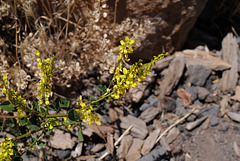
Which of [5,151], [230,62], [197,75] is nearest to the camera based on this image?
[5,151]

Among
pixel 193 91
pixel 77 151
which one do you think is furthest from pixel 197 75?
pixel 77 151

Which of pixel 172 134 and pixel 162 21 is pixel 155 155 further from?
pixel 162 21

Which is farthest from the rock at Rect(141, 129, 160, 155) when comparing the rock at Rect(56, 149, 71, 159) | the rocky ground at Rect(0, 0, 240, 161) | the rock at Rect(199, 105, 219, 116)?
the rock at Rect(56, 149, 71, 159)

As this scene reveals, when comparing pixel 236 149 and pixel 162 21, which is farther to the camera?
A: pixel 162 21

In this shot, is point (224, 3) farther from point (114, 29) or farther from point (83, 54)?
point (83, 54)

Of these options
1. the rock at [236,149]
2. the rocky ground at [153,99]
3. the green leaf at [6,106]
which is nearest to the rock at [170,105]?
the rocky ground at [153,99]

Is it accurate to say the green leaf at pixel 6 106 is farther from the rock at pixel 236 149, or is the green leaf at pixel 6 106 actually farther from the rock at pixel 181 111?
the rock at pixel 236 149

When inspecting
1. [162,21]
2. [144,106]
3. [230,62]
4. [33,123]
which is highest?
[162,21]
